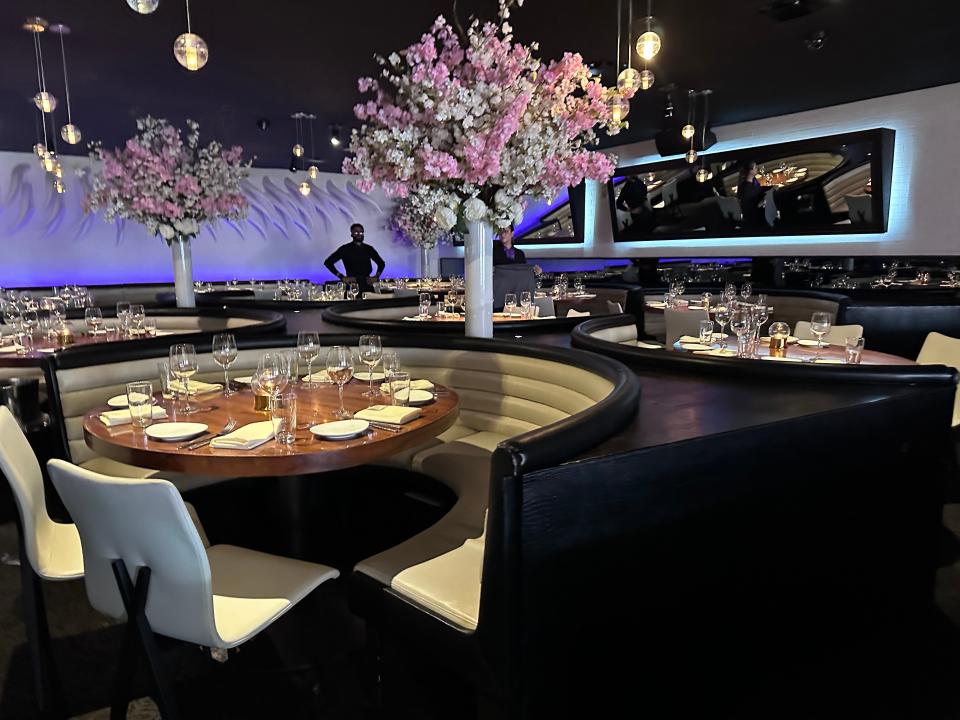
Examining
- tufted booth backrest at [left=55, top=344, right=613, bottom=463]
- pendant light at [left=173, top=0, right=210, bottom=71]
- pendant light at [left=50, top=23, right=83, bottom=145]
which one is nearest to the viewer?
tufted booth backrest at [left=55, top=344, right=613, bottom=463]

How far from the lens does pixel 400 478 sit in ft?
11.4

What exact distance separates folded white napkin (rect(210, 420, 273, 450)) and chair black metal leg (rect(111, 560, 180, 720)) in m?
0.49

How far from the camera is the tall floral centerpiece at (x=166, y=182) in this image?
15.8 ft

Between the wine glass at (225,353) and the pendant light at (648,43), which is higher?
the pendant light at (648,43)

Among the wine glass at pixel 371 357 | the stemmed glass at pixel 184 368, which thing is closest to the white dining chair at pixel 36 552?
the stemmed glass at pixel 184 368

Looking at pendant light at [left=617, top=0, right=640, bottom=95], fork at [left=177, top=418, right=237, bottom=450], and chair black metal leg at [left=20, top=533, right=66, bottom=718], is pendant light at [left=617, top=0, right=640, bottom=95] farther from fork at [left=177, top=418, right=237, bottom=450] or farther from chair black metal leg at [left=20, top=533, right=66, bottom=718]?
chair black metal leg at [left=20, top=533, right=66, bottom=718]

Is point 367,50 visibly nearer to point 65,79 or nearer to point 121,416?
point 65,79

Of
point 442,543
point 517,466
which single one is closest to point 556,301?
point 442,543

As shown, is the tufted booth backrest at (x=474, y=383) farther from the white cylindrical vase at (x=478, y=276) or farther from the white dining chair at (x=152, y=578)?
the white dining chair at (x=152, y=578)

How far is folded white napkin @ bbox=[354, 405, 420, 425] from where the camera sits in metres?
2.44

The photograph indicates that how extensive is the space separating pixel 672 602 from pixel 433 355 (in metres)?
2.15

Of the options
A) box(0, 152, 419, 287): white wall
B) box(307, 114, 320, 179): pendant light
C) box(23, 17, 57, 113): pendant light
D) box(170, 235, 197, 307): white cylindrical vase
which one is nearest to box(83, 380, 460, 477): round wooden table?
box(170, 235, 197, 307): white cylindrical vase

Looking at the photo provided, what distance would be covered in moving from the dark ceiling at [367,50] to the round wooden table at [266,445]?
3471 mm

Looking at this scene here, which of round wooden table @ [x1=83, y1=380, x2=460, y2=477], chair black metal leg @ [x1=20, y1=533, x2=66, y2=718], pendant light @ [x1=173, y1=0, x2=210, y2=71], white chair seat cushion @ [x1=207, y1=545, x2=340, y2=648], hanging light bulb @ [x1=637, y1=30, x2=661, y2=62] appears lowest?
chair black metal leg @ [x1=20, y1=533, x2=66, y2=718]
